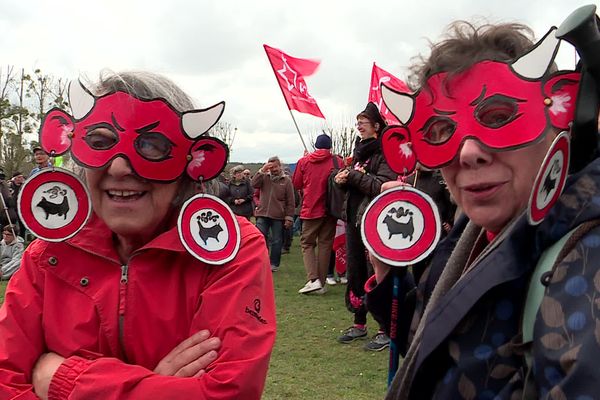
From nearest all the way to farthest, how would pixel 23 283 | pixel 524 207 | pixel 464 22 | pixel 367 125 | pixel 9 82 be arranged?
pixel 524 207, pixel 464 22, pixel 23 283, pixel 367 125, pixel 9 82

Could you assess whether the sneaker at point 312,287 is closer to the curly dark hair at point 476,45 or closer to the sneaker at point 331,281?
the sneaker at point 331,281

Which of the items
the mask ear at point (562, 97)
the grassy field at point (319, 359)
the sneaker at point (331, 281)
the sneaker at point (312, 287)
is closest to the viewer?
the mask ear at point (562, 97)

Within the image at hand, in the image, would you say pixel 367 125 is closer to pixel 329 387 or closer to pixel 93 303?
pixel 329 387

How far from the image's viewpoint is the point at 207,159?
200cm

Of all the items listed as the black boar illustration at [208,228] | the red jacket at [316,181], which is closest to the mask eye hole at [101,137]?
the black boar illustration at [208,228]

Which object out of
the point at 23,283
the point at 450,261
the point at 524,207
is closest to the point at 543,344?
the point at 524,207

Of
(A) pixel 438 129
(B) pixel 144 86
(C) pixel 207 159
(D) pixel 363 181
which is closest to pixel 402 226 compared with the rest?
(A) pixel 438 129

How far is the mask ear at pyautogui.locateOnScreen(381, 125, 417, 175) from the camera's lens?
1.95 metres

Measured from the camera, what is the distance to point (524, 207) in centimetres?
150

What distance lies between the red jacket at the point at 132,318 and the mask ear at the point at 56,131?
13.0 inches

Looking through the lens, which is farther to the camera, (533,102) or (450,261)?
(450,261)

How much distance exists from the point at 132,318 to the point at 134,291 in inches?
3.3

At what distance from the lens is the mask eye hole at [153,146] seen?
1893mm

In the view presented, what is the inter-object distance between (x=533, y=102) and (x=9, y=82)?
106ft
